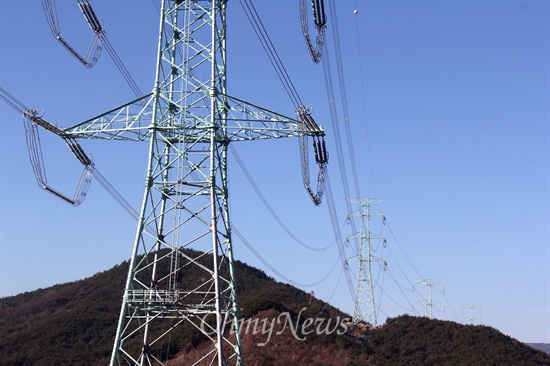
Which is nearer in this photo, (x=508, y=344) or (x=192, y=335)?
(x=192, y=335)

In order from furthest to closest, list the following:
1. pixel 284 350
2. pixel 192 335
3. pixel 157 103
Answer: pixel 192 335 < pixel 284 350 < pixel 157 103

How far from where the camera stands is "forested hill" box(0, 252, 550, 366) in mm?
51594

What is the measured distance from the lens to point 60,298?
281ft

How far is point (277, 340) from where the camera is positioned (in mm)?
51812

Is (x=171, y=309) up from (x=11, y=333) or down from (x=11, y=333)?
down

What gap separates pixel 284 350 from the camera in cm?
4978

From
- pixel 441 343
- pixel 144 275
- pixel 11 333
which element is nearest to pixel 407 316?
pixel 441 343

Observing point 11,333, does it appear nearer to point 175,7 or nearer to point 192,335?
point 192,335

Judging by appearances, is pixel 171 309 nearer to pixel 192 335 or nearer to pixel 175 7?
pixel 175 7

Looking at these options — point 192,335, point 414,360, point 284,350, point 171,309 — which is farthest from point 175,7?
point 414,360

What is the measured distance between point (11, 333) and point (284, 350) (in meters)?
37.3

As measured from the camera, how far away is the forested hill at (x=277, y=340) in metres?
51.6

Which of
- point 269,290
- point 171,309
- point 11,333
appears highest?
point 269,290

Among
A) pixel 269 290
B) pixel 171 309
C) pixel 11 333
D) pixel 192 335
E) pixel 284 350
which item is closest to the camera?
pixel 171 309
